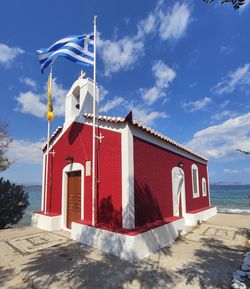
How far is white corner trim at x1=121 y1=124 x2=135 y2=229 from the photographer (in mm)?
6788

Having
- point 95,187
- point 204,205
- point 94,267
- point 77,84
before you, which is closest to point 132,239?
point 94,267

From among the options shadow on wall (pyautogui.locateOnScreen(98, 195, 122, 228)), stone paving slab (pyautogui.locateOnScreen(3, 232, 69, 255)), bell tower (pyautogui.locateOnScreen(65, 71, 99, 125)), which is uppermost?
bell tower (pyautogui.locateOnScreen(65, 71, 99, 125))

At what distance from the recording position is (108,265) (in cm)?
552

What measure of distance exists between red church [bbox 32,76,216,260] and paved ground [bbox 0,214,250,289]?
57cm

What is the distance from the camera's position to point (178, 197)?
1070 cm

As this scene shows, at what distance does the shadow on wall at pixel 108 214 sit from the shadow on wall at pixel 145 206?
2.12 ft

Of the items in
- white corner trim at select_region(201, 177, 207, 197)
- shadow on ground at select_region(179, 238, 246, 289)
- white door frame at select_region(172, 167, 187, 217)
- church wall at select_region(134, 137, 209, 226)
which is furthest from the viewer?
white corner trim at select_region(201, 177, 207, 197)

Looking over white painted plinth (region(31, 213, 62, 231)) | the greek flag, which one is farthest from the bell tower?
white painted plinth (region(31, 213, 62, 231))

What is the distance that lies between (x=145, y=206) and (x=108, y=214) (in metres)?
1.39

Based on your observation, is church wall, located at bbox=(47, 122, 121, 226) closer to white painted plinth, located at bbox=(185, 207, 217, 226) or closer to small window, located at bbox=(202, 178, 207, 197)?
white painted plinth, located at bbox=(185, 207, 217, 226)

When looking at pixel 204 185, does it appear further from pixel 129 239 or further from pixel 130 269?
pixel 130 269

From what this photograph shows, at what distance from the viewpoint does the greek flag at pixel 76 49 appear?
779 centimetres

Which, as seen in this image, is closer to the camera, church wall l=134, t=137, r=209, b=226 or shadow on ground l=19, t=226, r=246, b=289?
shadow on ground l=19, t=226, r=246, b=289

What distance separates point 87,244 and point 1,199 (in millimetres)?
6408
